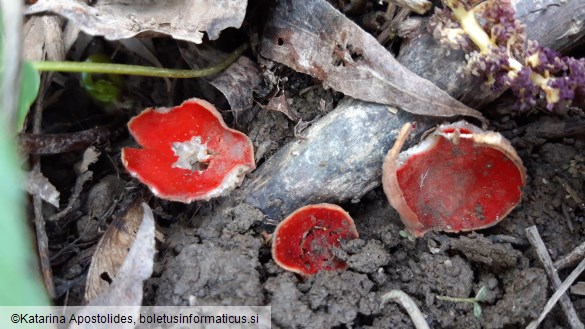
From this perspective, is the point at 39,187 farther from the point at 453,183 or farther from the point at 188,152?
the point at 453,183

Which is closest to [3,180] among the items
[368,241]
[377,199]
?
[368,241]

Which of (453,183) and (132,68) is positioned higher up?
(132,68)

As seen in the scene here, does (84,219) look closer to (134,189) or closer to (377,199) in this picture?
(134,189)

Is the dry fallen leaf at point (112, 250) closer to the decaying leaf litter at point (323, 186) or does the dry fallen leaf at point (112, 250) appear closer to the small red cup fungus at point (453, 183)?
the decaying leaf litter at point (323, 186)

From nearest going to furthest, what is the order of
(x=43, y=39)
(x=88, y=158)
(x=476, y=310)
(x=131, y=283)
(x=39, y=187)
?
1. (x=131, y=283)
2. (x=476, y=310)
3. (x=39, y=187)
4. (x=43, y=39)
5. (x=88, y=158)

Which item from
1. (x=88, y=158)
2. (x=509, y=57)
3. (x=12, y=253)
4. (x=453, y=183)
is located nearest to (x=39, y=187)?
(x=88, y=158)

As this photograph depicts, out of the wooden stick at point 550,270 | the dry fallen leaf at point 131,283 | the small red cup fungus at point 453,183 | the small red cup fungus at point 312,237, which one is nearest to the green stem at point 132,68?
the dry fallen leaf at point 131,283

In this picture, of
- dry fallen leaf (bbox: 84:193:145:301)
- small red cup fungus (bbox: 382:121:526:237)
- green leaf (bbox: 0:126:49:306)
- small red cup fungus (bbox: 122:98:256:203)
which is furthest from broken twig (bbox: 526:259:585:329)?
green leaf (bbox: 0:126:49:306)

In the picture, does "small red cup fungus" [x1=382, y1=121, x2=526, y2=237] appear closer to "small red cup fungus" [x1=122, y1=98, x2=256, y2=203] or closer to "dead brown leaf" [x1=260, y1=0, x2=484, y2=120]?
"dead brown leaf" [x1=260, y1=0, x2=484, y2=120]
